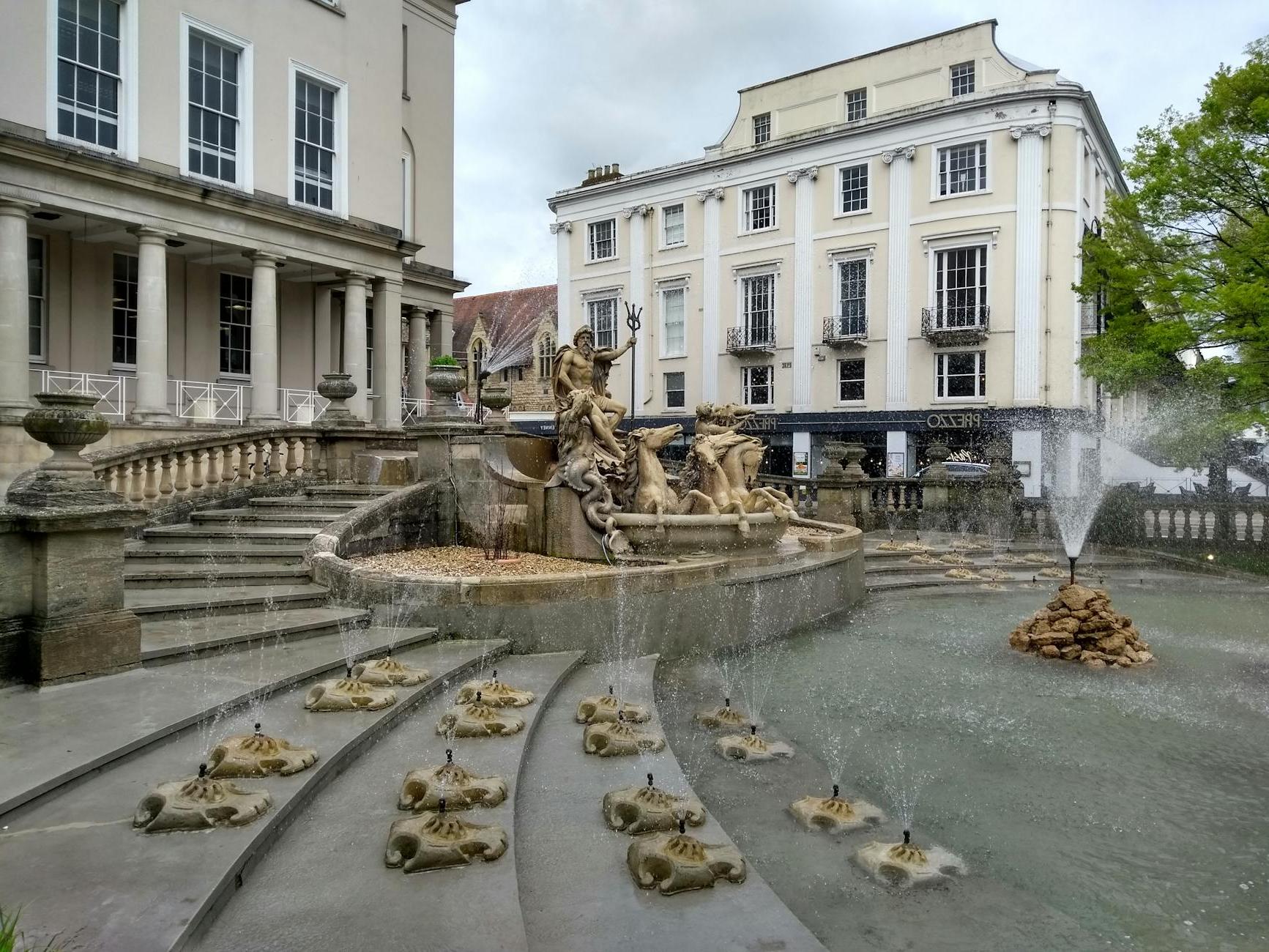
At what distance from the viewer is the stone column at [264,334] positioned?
17953 mm

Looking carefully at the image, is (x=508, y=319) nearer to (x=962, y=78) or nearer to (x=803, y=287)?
(x=803, y=287)

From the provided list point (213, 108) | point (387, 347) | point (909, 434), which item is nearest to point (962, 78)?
point (909, 434)

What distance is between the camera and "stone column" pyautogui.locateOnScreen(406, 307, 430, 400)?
24547mm

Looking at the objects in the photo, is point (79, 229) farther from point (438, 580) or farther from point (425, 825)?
point (425, 825)

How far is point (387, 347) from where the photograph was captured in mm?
21047

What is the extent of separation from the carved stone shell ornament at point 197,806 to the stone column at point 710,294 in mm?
34987

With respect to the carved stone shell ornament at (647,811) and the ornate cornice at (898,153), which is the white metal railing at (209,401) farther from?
the ornate cornice at (898,153)

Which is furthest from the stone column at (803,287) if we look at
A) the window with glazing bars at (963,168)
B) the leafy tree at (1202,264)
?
the leafy tree at (1202,264)

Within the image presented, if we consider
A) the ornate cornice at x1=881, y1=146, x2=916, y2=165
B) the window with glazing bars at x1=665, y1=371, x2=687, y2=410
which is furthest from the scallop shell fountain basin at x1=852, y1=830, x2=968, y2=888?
the window with glazing bars at x1=665, y1=371, x2=687, y2=410

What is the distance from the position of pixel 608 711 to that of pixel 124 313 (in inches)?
657

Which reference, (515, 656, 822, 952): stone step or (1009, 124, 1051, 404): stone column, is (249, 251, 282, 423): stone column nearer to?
(515, 656, 822, 952): stone step

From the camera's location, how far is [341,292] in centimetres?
2261

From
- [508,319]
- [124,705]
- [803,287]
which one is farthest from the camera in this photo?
[508,319]

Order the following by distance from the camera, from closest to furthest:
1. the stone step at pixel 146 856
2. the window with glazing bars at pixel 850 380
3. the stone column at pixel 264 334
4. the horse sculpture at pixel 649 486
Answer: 1. the stone step at pixel 146 856
2. the horse sculpture at pixel 649 486
3. the stone column at pixel 264 334
4. the window with glazing bars at pixel 850 380
